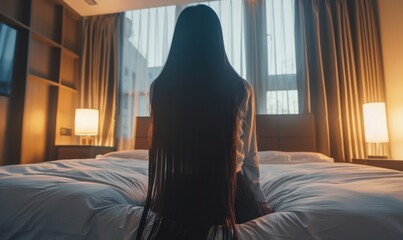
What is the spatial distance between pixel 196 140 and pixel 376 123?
236 centimetres

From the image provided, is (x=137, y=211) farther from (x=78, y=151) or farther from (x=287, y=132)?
(x=78, y=151)

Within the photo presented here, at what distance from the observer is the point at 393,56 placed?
2.57 m

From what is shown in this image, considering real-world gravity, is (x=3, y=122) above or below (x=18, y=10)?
below

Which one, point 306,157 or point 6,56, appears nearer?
point 306,157

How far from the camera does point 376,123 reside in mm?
2361

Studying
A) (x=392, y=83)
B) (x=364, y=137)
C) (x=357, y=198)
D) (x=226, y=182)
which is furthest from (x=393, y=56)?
(x=226, y=182)

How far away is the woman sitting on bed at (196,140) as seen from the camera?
0.71 metres

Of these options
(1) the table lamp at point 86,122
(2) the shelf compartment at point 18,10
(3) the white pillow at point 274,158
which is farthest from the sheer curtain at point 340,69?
(2) the shelf compartment at point 18,10

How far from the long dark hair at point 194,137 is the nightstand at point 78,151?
232cm

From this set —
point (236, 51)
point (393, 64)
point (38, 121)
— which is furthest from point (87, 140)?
point (393, 64)

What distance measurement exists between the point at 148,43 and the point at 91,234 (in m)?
3.11

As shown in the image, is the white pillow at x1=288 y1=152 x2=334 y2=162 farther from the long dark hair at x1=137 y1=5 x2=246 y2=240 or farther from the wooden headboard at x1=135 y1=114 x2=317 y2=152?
the long dark hair at x1=137 y1=5 x2=246 y2=240

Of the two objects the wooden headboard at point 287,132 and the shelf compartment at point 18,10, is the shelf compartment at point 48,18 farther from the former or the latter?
the wooden headboard at point 287,132

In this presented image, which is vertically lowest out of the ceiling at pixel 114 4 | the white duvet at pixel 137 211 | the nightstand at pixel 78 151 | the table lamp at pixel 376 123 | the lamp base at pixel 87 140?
the white duvet at pixel 137 211
